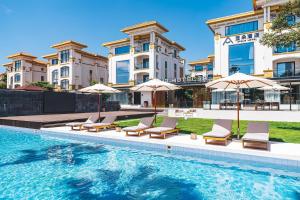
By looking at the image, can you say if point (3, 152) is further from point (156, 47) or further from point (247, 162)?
point (156, 47)

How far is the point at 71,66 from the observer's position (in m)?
46.4

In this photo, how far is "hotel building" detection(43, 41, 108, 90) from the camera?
46781mm

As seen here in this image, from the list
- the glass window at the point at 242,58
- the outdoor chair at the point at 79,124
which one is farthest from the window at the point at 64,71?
the outdoor chair at the point at 79,124

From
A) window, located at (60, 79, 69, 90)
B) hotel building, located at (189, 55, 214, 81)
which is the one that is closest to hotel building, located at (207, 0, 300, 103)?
hotel building, located at (189, 55, 214, 81)

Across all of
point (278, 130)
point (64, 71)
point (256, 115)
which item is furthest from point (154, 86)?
point (64, 71)

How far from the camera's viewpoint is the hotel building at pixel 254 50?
90.1 ft

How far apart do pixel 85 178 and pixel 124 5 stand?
64.1 ft

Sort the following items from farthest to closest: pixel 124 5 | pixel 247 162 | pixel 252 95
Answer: pixel 252 95 → pixel 124 5 → pixel 247 162

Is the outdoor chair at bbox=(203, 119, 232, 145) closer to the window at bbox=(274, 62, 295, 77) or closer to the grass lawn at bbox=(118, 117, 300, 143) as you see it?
the grass lawn at bbox=(118, 117, 300, 143)

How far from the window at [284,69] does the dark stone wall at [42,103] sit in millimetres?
23296

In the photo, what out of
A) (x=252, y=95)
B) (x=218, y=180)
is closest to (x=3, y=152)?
(x=218, y=180)

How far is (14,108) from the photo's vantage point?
18328 millimetres

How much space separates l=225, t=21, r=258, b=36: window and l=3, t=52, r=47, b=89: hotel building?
46385mm

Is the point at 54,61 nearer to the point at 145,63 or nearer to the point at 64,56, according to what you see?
the point at 64,56
